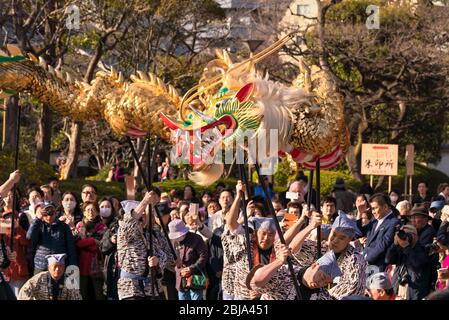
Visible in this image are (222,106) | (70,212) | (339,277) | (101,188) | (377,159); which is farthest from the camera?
(377,159)

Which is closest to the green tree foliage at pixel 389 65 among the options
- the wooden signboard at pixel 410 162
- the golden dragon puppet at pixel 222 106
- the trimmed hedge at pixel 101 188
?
the wooden signboard at pixel 410 162

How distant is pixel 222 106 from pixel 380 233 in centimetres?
271

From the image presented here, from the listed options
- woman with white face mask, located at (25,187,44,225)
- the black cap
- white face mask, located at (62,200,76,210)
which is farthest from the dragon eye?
white face mask, located at (62,200,76,210)

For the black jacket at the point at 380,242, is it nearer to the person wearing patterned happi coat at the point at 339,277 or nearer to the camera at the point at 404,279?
the camera at the point at 404,279

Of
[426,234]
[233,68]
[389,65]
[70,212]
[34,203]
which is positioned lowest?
[426,234]

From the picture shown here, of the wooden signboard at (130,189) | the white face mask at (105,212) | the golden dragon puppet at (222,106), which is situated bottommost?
the white face mask at (105,212)

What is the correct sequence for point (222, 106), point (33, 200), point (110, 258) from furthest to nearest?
point (33, 200), point (110, 258), point (222, 106)

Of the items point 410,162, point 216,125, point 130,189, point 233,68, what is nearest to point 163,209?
point 130,189

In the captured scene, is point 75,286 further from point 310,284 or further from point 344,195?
point 344,195

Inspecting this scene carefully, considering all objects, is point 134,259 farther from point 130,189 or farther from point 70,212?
point 70,212

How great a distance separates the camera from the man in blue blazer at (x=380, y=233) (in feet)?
40.1

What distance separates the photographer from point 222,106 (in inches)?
412

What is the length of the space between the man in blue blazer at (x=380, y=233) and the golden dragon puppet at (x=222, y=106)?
1.58 m
